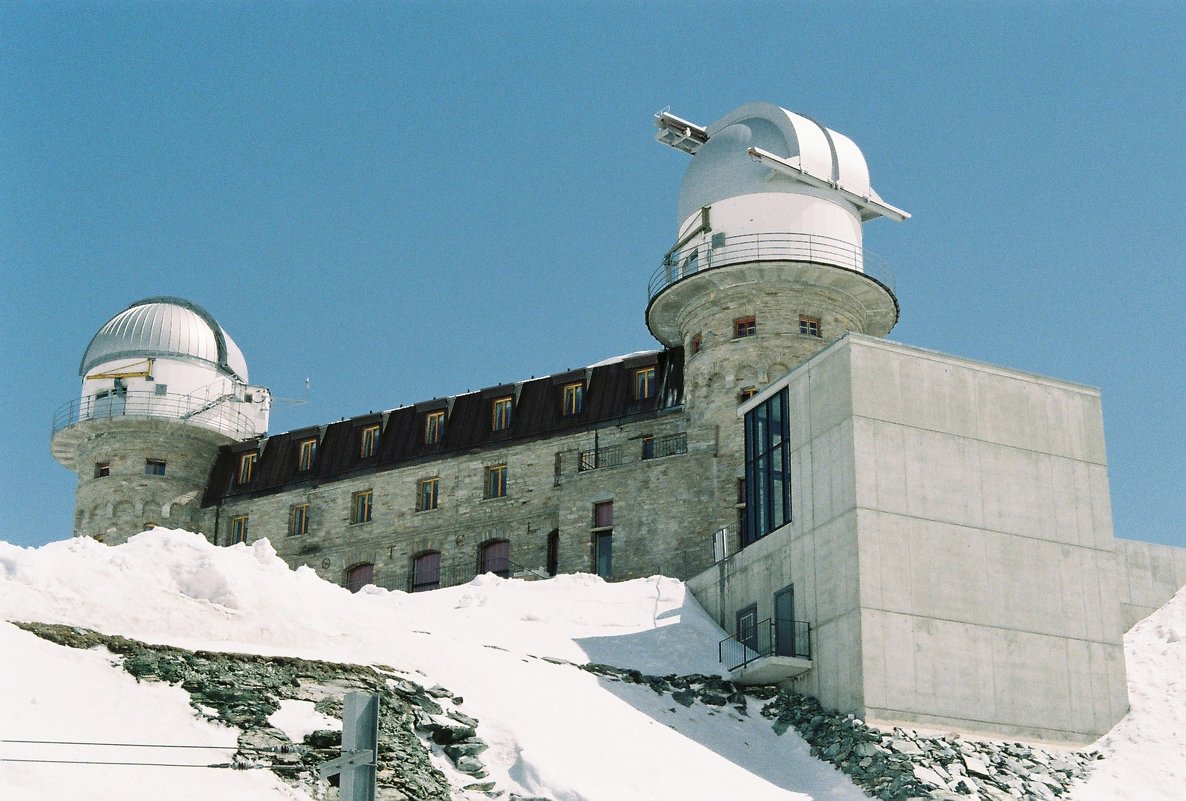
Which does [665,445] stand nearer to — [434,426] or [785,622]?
[434,426]

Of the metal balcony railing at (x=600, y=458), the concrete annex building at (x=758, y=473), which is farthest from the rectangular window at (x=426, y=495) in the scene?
the metal balcony railing at (x=600, y=458)

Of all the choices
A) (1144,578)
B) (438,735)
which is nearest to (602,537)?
(1144,578)

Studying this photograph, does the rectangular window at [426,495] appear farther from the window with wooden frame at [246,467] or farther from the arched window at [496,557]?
the window with wooden frame at [246,467]

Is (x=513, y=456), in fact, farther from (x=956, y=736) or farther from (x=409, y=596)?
(x=956, y=736)

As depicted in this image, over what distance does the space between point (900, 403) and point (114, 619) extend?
60.9 feet

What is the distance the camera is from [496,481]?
58.0 m

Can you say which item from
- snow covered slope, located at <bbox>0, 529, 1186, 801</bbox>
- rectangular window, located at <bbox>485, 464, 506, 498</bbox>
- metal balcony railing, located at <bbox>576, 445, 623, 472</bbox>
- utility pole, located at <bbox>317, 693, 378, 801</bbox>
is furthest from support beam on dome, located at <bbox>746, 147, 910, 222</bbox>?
utility pole, located at <bbox>317, 693, 378, 801</bbox>

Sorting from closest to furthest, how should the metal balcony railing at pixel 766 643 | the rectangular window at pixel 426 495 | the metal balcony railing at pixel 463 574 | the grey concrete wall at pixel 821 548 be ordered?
the grey concrete wall at pixel 821 548 < the metal balcony railing at pixel 766 643 < the metal balcony railing at pixel 463 574 < the rectangular window at pixel 426 495

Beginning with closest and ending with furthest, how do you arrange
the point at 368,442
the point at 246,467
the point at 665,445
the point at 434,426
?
the point at 665,445 → the point at 434,426 → the point at 368,442 → the point at 246,467

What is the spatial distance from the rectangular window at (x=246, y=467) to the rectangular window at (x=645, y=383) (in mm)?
17523

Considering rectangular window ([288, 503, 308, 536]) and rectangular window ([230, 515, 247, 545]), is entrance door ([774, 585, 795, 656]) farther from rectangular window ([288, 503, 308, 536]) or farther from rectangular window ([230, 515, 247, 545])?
rectangular window ([230, 515, 247, 545])

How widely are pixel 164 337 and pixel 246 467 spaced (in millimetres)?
6304

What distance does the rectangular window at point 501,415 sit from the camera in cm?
5897

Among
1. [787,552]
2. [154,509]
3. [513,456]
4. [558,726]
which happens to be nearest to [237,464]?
[154,509]
